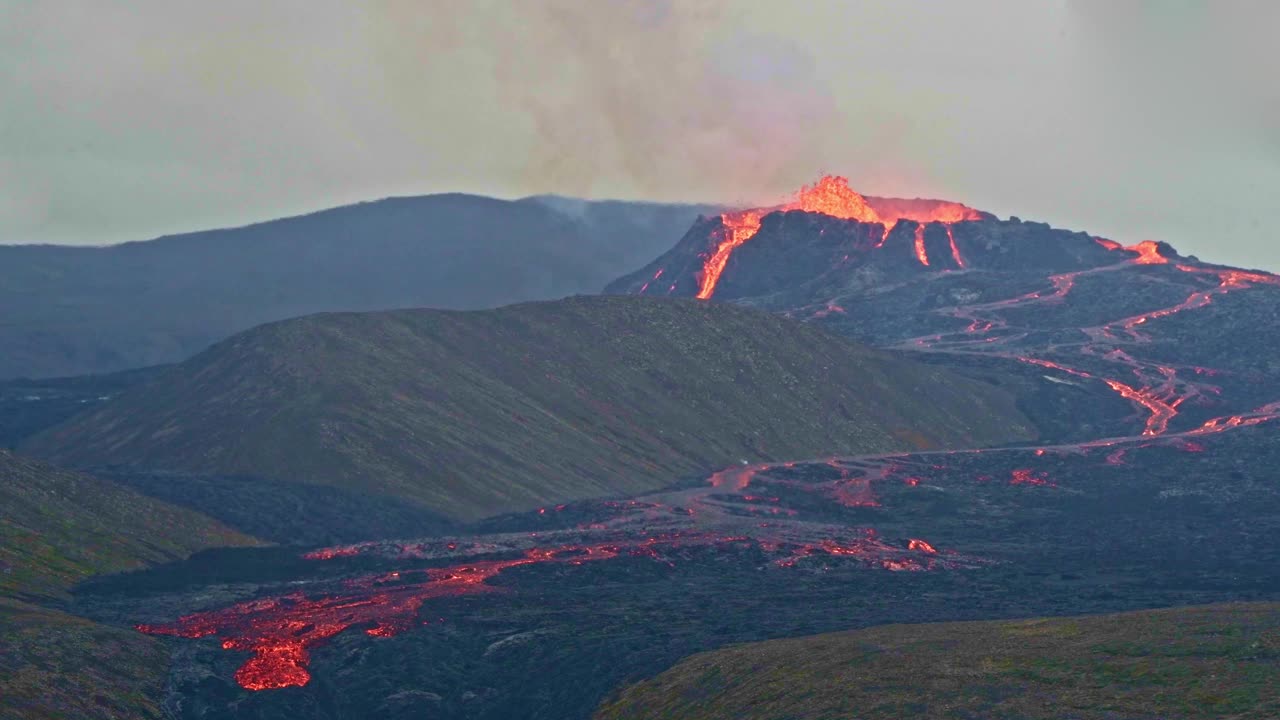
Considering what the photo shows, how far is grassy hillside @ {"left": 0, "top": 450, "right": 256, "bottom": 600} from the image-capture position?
13362cm

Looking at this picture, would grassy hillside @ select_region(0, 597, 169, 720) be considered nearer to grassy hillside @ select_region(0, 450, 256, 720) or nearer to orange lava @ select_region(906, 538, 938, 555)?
grassy hillside @ select_region(0, 450, 256, 720)

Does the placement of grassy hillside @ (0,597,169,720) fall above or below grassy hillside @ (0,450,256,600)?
below

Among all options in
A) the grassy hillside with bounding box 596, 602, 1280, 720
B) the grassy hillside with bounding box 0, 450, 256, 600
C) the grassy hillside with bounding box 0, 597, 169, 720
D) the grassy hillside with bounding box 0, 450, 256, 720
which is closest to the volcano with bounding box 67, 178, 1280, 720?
the grassy hillside with bounding box 0, 597, 169, 720

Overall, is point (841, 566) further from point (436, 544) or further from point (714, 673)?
point (714, 673)

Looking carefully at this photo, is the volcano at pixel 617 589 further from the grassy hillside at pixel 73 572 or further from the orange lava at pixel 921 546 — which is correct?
the grassy hillside at pixel 73 572

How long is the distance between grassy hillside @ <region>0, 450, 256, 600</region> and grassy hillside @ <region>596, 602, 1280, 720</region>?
52790mm

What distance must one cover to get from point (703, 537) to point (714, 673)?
63.6 meters

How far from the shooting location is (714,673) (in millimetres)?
105312

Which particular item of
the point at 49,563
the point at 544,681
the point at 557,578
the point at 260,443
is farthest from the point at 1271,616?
the point at 260,443

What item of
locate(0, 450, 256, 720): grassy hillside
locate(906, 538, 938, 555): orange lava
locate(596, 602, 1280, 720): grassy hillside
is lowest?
locate(596, 602, 1280, 720): grassy hillside

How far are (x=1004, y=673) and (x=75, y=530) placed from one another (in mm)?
83625

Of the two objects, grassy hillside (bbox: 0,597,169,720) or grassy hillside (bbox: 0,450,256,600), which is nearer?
grassy hillside (bbox: 0,597,169,720)

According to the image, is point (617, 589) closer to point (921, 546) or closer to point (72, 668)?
point (921, 546)

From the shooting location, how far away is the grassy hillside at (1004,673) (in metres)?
86.8
